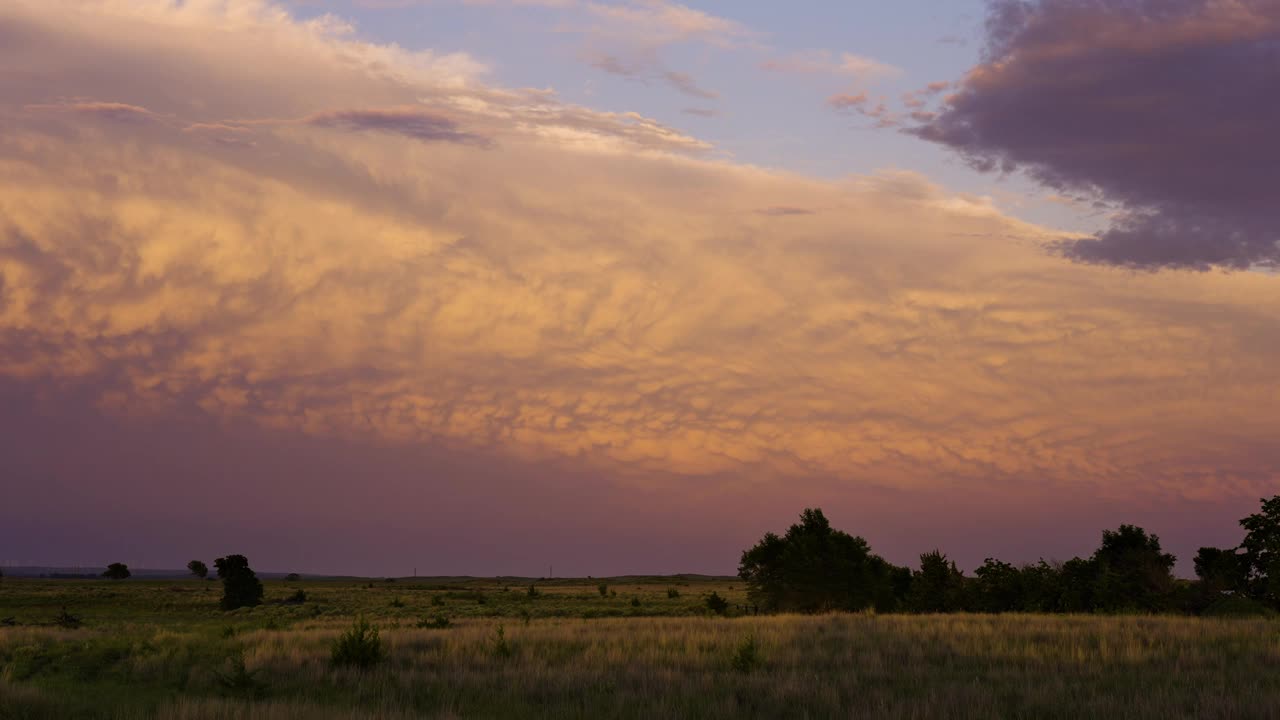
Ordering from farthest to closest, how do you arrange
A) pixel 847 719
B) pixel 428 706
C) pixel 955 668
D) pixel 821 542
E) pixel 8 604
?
pixel 8 604, pixel 821 542, pixel 955 668, pixel 428 706, pixel 847 719

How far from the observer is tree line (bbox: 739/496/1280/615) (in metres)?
38.9

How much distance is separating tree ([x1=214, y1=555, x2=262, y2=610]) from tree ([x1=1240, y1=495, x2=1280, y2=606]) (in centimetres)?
5685

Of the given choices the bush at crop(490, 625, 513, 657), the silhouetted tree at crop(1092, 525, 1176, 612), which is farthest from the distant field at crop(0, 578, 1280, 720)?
the silhouetted tree at crop(1092, 525, 1176, 612)

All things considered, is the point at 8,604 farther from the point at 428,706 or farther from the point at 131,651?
the point at 428,706

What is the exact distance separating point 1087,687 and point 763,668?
6.16 m

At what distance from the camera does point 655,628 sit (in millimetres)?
30281

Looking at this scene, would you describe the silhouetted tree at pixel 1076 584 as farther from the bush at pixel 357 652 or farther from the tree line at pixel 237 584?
the tree line at pixel 237 584

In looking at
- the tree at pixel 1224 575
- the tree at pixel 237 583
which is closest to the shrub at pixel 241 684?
the tree at pixel 1224 575

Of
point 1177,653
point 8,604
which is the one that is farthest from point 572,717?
point 8,604

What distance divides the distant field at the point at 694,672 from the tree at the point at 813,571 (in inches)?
621

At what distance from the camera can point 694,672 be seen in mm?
20047

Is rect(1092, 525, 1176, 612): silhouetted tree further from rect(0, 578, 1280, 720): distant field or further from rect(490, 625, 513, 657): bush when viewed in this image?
rect(490, 625, 513, 657): bush

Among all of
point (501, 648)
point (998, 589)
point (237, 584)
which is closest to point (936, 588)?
point (998, 589)

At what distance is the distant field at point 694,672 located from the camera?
15.6 metres
